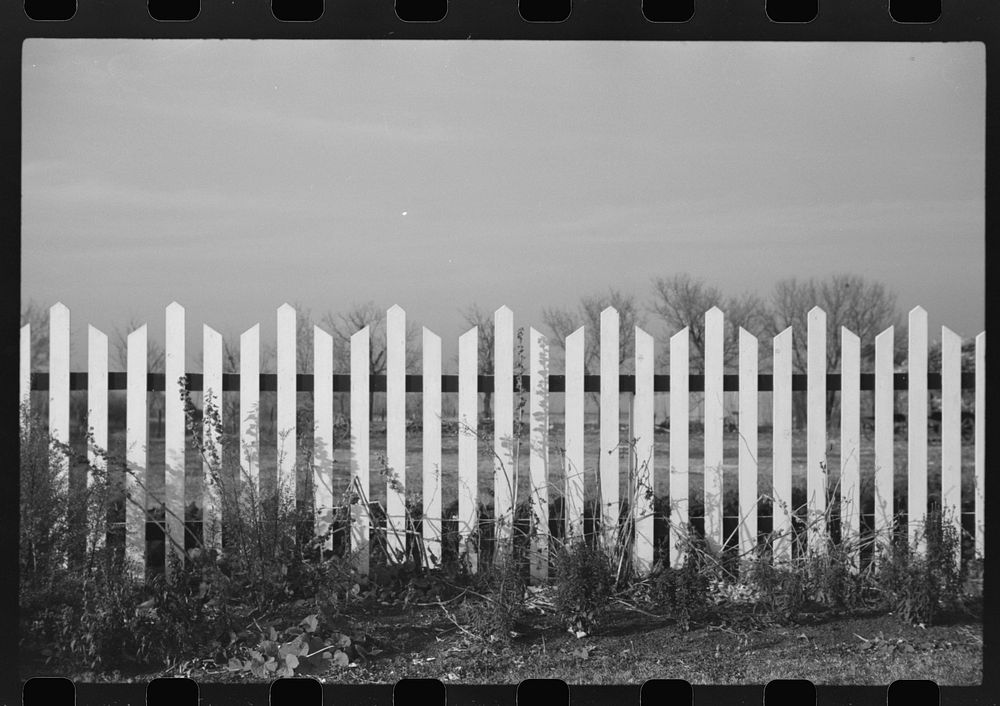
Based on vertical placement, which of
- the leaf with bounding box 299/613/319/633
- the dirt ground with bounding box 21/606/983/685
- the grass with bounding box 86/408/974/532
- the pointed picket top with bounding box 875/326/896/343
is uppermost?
the pointed picket top with bounding box 875/326/896/343

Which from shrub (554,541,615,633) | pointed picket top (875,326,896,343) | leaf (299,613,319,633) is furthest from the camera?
pointed picket top (875,326,896,343)

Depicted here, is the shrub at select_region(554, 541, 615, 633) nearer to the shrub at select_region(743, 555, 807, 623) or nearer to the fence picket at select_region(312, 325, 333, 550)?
the shrub at select_region(743, 555, 807, 623)

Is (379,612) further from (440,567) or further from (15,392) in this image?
(15,392)

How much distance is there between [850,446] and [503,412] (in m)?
1.87

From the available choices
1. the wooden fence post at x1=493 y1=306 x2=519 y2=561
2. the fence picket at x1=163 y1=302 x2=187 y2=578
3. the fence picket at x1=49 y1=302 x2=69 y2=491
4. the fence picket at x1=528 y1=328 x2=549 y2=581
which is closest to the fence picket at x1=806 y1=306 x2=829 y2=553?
the fence picket at x1=528 y1=328 x2=549 y2=581

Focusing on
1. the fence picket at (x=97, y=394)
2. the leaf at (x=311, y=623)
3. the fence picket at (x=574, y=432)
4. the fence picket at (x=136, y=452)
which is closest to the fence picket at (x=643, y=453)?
the fence picket at (x=574, y=432)

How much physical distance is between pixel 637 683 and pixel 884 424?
213cm

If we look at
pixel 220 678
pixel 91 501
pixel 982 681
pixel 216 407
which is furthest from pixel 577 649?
pixel 91 501

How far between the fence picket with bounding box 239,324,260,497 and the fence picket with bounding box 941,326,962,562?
3.79 m

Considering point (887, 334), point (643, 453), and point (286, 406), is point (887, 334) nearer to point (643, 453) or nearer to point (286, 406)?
point (643, 453)

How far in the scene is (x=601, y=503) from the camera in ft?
16.5

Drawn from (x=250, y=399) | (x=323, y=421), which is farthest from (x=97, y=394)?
(x=323, y=421)

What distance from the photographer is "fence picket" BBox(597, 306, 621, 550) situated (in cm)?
505

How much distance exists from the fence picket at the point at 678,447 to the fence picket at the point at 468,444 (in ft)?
3.49
